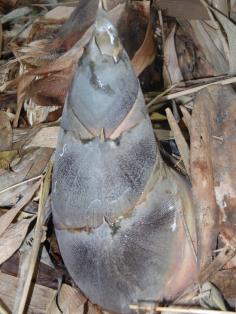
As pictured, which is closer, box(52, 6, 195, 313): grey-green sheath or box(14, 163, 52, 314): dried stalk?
box(52, 6, 195, 313): grey-green sheath

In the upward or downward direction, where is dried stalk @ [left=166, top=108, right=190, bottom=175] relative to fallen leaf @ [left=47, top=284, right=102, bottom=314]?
upward

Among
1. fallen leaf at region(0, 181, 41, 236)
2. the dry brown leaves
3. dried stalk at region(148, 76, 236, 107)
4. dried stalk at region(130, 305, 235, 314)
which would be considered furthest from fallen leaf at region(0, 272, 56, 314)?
dried stalk at region(148, 76, 236, 107)

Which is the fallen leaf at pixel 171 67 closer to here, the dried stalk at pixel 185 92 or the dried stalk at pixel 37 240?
the dried stalk at pixel 185 92

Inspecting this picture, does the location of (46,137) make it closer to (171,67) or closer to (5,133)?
(5,133)

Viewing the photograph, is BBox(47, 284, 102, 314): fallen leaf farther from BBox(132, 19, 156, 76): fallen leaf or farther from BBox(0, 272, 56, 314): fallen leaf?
BBox(132, 19, 156, 76): fallen leaf

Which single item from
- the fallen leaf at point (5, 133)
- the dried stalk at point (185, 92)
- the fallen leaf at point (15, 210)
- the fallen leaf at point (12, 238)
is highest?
the dried stalk at point (185, 92)

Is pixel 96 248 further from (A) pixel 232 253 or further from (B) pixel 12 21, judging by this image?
(B) pixel 12 21

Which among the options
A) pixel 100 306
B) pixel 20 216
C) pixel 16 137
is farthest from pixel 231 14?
pixel 100 306

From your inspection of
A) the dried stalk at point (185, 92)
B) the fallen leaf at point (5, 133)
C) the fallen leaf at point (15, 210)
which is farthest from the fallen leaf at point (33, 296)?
the dried stalk at point (185, 92)
